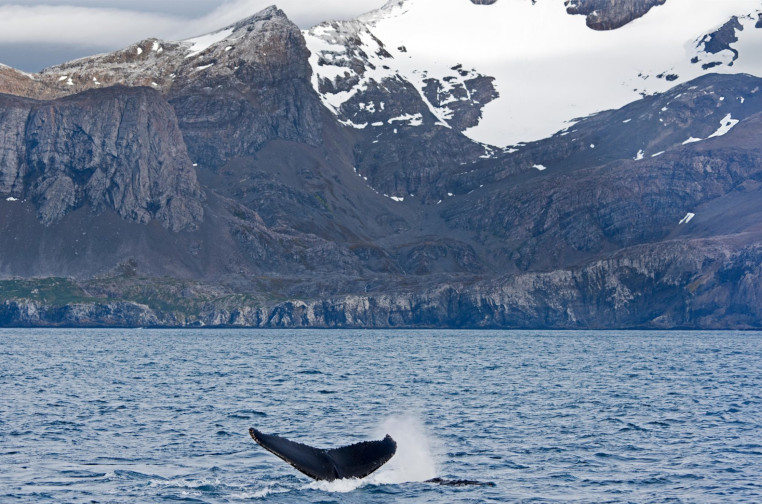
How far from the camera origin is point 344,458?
2571 inches

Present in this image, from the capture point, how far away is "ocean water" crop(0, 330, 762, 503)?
230 ft

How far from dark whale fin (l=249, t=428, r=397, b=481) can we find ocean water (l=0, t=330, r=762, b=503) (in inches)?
106

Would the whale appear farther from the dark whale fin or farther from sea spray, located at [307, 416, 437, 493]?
sea spray, located at [307, 416, 437, 493]

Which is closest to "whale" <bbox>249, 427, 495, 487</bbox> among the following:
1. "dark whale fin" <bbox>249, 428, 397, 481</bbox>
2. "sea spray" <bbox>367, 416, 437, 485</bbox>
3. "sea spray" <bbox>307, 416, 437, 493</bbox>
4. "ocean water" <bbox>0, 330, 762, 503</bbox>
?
"dark whale fin" <bbox>249, 428, 397, 481</bbox>

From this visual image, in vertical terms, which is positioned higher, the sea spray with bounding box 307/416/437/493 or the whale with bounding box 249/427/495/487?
the whale with bounding box 249/427/495/487

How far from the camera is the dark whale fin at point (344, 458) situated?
62.6 meters

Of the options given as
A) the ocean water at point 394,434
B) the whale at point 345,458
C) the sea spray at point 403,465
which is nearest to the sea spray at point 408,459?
the sea spray at point 403,465

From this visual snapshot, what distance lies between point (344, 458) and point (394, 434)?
23.8 m

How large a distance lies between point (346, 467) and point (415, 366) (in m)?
118

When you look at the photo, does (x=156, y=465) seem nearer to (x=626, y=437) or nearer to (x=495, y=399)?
(x=626, y=437)

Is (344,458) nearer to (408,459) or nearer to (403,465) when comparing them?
(403,465)

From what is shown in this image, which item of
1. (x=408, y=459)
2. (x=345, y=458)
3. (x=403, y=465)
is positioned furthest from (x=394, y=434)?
(x=345, y=458)

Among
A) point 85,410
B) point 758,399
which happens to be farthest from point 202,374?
point 758,399

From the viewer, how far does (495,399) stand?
121 metres
